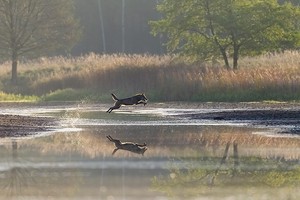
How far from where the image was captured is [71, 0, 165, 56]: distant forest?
86750mm

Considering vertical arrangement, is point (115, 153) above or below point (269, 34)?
below

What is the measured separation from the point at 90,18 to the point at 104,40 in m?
9.14

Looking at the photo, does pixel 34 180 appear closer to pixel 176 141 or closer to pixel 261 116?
pixel 176 141

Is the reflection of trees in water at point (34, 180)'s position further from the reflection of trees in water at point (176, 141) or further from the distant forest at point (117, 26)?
the distant forest at point (117, 26)

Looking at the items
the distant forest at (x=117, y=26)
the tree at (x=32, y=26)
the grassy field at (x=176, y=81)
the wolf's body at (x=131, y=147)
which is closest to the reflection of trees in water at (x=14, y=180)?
the wolf's body at (x=131, y=147)

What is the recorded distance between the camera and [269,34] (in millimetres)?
38500

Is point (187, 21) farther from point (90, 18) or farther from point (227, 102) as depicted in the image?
point (90, 18)

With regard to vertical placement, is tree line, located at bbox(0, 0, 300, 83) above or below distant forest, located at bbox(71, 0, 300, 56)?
below

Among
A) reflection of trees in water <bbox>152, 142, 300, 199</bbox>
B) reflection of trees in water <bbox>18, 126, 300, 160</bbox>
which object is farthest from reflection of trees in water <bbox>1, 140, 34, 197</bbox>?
reflection of trees in water <bbox>18, 126, 300, 160</bbox>

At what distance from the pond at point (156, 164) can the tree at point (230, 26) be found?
58.4 ft

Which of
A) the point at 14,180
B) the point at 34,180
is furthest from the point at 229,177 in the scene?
the point at 14,180

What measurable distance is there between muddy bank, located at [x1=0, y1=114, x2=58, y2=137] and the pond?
58 centimetres

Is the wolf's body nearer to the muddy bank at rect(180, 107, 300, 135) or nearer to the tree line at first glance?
the muddy bank at rect(180, 107, 300, 135)

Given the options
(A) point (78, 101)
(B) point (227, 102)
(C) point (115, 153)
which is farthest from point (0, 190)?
(A) point (78, 101)
